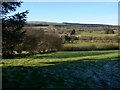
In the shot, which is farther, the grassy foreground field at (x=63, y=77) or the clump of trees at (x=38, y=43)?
the clump of trees at (x=38, y=43)

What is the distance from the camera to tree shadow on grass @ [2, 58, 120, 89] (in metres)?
16.5

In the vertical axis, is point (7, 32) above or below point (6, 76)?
above

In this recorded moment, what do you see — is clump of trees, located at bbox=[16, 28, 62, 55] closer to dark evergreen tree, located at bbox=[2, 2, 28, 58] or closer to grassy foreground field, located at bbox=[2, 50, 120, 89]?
dark evergreen tree, located at bbox=[2, 2, 28, 58]

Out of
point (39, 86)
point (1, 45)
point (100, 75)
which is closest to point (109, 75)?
point (100, 75)

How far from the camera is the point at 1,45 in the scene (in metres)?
24.5

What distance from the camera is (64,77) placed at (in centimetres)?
1859

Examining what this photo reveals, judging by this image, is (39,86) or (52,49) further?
(52,49)

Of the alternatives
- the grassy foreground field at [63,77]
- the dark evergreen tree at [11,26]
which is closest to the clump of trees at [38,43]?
the dark evergreen tree at [11,26]

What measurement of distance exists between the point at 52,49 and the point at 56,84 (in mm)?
56634

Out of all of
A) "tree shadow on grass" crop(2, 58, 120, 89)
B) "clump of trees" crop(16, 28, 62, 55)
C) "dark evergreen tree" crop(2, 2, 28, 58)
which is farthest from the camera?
"clump of trees" crop(16, 28, 62, 55)

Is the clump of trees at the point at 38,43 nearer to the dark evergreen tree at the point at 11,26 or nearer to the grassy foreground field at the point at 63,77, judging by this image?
the dark evergreen tree at the point at 11,26

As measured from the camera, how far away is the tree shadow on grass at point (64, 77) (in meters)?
16.5

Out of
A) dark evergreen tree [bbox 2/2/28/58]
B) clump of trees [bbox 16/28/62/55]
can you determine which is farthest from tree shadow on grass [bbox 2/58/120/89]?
clump of trees [bbox 16/28/62/55]

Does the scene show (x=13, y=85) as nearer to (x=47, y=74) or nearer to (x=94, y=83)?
(x=47, y=74)
